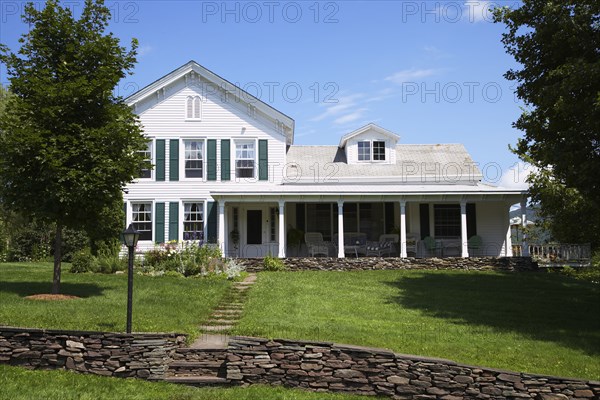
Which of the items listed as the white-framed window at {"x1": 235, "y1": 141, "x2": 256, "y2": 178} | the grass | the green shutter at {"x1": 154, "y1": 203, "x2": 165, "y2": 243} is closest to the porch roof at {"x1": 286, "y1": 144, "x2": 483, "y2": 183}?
the white-framed window at {"x1": 235, "y1": 141, "x2": 256, "y2": 178}

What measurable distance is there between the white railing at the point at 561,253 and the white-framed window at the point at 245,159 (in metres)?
11.6

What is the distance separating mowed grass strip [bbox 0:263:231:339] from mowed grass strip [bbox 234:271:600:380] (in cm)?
116

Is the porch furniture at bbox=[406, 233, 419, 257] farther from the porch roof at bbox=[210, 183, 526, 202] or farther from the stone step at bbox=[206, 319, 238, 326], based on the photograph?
the stone step at bbox=[206, 319, 238, 326]

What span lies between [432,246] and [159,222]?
11010mm

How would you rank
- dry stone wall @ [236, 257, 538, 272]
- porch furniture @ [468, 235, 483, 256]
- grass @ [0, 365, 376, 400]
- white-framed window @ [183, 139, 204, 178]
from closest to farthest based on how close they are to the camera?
1. grass @ [0, 365, 376, 400]
2. dry stone wall @ [236, 257, 538, 272]
3. porch furniture @ [468, 235, 483, 256]
4. white-framed window @ [183, 139, 204, 178]

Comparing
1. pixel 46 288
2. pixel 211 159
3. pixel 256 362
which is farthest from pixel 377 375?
pixel 211 159

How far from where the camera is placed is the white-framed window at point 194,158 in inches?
935

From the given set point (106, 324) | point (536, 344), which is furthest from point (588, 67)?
point (106, 324)

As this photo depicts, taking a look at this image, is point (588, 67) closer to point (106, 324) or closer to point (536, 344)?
point (536, 344)

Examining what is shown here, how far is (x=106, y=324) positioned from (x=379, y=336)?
189 inches

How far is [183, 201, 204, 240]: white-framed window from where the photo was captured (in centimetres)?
2320

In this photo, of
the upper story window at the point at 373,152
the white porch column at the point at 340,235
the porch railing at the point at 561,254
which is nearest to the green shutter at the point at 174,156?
the white porch column at the point at 340,235

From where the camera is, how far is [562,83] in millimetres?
11617

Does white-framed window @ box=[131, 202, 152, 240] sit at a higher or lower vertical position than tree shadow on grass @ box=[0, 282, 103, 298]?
higher
